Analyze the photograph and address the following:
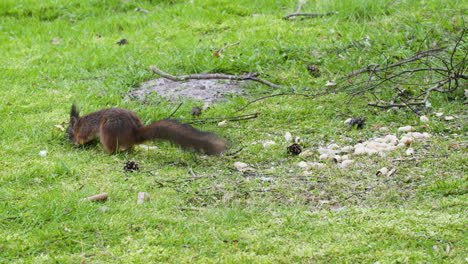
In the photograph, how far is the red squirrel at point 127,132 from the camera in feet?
14.0

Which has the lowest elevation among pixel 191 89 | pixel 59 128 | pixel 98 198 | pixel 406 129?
pixel 191 89

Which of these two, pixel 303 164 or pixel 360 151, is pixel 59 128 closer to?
pixel 303 164

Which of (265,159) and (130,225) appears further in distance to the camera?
(265,159)

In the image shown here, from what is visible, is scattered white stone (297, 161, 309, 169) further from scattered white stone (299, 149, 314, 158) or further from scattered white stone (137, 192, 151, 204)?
scattered white stone (137, 192, 151, 204)

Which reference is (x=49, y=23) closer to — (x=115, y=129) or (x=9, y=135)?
(x=9, y=135)

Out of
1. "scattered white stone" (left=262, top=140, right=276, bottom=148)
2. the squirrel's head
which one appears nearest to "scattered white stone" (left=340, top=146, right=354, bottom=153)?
"scattered white stone" (left=262, top=140, right=276, bottom=148)

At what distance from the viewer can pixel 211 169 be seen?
4355 mm

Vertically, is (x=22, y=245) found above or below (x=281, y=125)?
above

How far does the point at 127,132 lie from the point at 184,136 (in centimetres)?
57

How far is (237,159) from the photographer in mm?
4582

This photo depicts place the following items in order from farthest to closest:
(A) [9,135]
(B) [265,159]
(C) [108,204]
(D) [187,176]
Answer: (A) [9,135]
(B) [265,159]
(D) [187,176]
(C) [108,204]

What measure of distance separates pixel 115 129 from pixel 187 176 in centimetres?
83

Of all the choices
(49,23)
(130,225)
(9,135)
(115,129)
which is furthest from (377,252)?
(49,23)

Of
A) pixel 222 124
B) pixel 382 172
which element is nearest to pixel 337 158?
pixel 382 172
